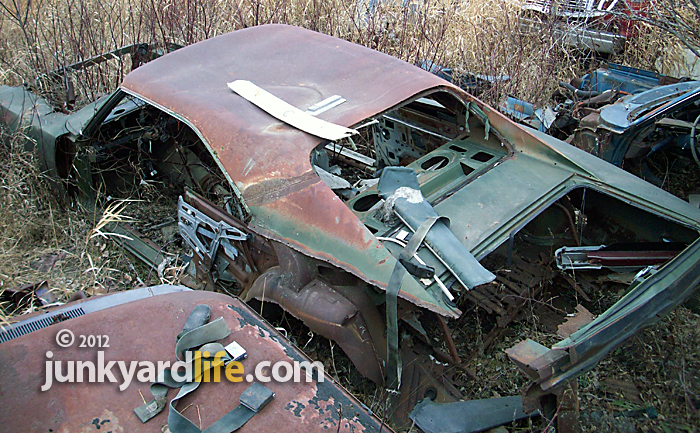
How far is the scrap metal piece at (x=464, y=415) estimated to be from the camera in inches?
78.7

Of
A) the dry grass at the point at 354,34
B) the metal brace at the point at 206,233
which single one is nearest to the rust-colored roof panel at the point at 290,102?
the metal brace at the point at 206,233

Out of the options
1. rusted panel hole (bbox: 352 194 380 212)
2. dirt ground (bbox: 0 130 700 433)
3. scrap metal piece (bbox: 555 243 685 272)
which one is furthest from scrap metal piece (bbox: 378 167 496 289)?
scrap metal piece (bbox: 555 243 685 272)

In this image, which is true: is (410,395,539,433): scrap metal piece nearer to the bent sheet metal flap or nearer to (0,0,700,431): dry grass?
(0,0,700,431): dry grass

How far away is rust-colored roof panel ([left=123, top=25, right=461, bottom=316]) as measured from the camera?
2.23 meters

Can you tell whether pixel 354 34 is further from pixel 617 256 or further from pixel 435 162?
pixel 617 256

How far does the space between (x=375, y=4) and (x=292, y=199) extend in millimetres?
4822

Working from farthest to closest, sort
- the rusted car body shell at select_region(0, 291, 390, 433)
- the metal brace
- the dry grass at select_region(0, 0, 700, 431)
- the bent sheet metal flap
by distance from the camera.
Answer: the metal brace, the bent sheet metal flap, the dry grass at select_region(0, 0, 700, 431), the rusted car body shell at select_region(0, 291, 390, 433)

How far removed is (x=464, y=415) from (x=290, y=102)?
1.77 metres

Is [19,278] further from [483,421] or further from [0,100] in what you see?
[483,421]

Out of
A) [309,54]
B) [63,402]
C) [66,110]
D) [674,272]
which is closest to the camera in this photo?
[63,402]

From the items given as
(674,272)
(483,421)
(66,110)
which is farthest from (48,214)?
(674,272)

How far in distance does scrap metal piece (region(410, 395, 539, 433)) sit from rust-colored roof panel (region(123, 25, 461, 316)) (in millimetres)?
434

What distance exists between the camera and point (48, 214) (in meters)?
4.05

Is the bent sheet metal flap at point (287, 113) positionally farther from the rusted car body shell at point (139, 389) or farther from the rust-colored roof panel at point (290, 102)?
the rusted car body shell at point (139, 389)
